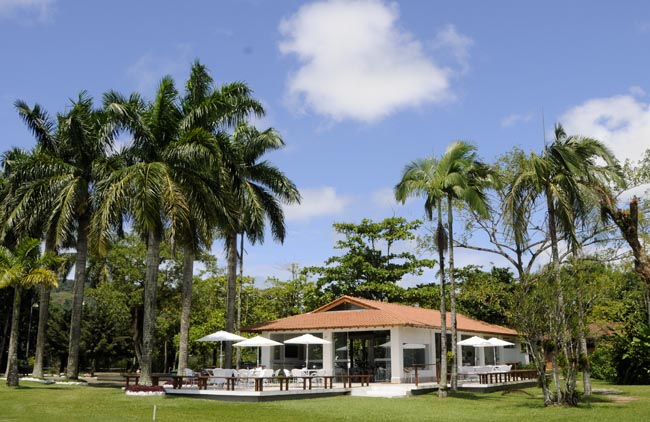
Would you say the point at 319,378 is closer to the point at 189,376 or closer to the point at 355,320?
the point at 355,320

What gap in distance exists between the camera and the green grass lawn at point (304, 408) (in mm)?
16219

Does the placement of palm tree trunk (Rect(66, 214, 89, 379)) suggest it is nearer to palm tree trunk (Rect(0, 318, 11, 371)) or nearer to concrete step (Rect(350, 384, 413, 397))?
concrete step (Rect(350, 384, 413, 397))

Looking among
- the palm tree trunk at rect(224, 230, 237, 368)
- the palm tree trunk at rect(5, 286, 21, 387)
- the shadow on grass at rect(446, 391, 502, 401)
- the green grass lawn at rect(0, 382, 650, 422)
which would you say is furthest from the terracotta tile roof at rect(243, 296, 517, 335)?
the palm tree trunk at rect(5, 286, 21, 387)

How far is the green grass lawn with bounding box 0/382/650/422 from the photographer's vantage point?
53.2 ft

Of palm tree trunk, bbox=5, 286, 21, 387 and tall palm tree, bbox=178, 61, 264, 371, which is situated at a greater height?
tall palm tree, bbox=178, 61, 264, 371

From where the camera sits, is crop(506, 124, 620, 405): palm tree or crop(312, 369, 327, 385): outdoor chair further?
crop(312, 369, 327, 385): outdoor chair

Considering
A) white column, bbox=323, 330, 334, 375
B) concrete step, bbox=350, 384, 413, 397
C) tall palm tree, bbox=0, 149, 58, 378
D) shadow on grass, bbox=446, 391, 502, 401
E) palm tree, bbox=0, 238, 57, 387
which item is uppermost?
tall palm tree, bbox=0, 149, 58, 378

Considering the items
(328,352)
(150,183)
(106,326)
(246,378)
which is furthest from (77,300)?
(106,326)

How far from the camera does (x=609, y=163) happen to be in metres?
24.1

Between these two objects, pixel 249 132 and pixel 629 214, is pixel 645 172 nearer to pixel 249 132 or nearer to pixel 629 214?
pixel 629 214

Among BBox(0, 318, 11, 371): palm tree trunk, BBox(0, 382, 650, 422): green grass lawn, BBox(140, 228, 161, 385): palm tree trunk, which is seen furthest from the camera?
BBox(0, 318, 11, 371): palm tree trunk

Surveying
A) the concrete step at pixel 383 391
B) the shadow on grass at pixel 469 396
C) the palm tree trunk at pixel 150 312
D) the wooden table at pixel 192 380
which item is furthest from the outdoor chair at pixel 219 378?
the shadow on grass at pixel 469 396

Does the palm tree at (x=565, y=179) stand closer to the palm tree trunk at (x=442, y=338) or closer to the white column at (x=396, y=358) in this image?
the palm tree trunk at (x=442, y=338)

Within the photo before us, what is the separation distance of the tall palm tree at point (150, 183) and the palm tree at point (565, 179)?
13159 mm
